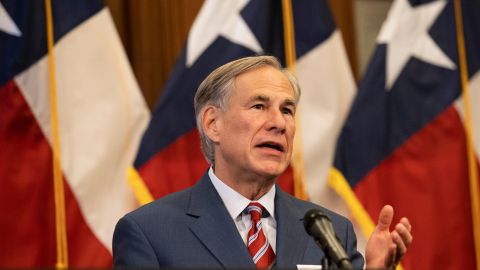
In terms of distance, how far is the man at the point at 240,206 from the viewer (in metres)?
2.33

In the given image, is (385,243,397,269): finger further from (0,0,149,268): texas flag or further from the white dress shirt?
(0,0,149,268): texas flag

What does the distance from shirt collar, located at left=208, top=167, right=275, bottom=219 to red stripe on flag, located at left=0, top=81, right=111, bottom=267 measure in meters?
1.33

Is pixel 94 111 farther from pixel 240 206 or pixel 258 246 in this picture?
pixel 258 246

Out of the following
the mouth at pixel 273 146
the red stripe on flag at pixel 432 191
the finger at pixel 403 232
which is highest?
the mouth at pixel 273 146

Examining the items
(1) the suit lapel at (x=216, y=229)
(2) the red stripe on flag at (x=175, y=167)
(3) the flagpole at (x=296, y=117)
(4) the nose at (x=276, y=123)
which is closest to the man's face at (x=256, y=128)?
(4) the nose at (x=276, y=123)

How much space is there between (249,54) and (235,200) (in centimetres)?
166

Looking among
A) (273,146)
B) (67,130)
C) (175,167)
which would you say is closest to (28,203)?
(67,130)

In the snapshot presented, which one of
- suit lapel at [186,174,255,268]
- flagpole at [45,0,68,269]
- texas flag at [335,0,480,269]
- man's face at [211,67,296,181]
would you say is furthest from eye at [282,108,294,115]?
texas flag at [335,0,480,269]

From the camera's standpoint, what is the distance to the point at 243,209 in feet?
8.18

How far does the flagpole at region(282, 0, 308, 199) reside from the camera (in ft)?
13.4

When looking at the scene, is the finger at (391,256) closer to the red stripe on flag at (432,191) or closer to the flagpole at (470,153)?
the red stripe on flag at (432,191)

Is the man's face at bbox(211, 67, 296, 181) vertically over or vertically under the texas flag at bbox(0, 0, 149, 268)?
over

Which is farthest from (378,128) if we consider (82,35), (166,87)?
(82,35)

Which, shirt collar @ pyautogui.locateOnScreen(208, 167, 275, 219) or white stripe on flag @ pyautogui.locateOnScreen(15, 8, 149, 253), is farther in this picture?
white stripe on flag @ pyautogui.locateOnScreen(15, 8, 149, 253)
